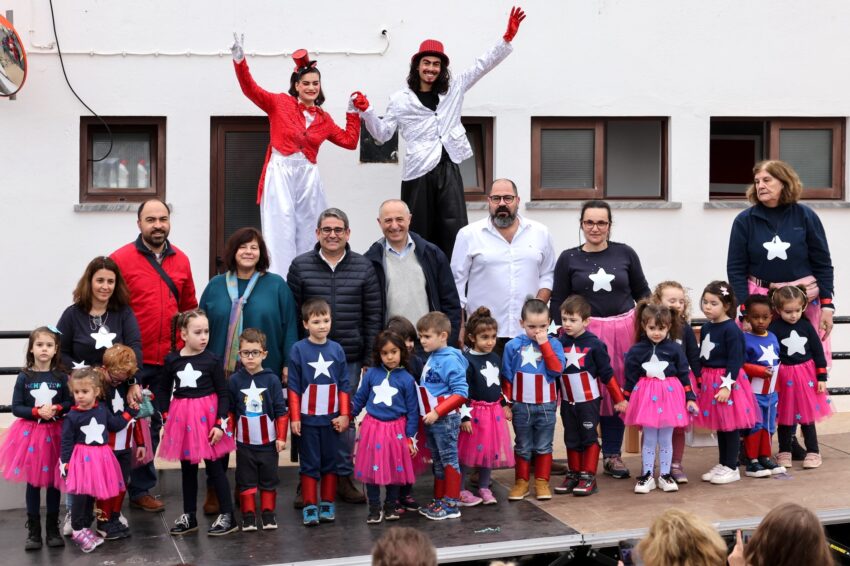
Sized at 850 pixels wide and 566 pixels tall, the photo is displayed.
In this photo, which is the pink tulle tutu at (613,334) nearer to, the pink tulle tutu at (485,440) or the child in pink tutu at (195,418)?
the pink tulle tutu at (485,440)

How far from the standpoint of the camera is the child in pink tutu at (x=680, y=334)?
24.6 feet

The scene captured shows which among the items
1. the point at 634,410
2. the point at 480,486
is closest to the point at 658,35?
the point at 634,410

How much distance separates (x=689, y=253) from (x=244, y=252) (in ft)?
14.5

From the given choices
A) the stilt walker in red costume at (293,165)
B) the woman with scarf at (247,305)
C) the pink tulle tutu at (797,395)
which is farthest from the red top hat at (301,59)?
the pink tulle tutu at (797,395)

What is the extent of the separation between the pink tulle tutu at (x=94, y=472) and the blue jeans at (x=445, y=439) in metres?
1.79

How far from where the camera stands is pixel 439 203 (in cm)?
884

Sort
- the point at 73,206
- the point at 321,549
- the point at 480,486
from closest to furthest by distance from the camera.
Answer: the point at 321,549, the point at 480,486, the point at 73,206

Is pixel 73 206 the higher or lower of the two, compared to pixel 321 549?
higher

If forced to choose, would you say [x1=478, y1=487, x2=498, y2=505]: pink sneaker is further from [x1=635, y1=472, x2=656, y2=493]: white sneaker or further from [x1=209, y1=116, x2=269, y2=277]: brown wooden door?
[x1=209, y1=116, x2=269, y2=277]: brown wooden door

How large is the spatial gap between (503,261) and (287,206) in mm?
1800

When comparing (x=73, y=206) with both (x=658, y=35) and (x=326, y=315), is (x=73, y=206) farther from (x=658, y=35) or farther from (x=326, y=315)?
(x=658, y=35)

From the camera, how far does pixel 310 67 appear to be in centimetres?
859

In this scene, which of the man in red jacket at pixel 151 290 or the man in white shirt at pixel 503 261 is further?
the man in white shirt at pixel 503 261

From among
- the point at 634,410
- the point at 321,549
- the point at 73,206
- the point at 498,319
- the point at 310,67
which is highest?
the point at 310,67
